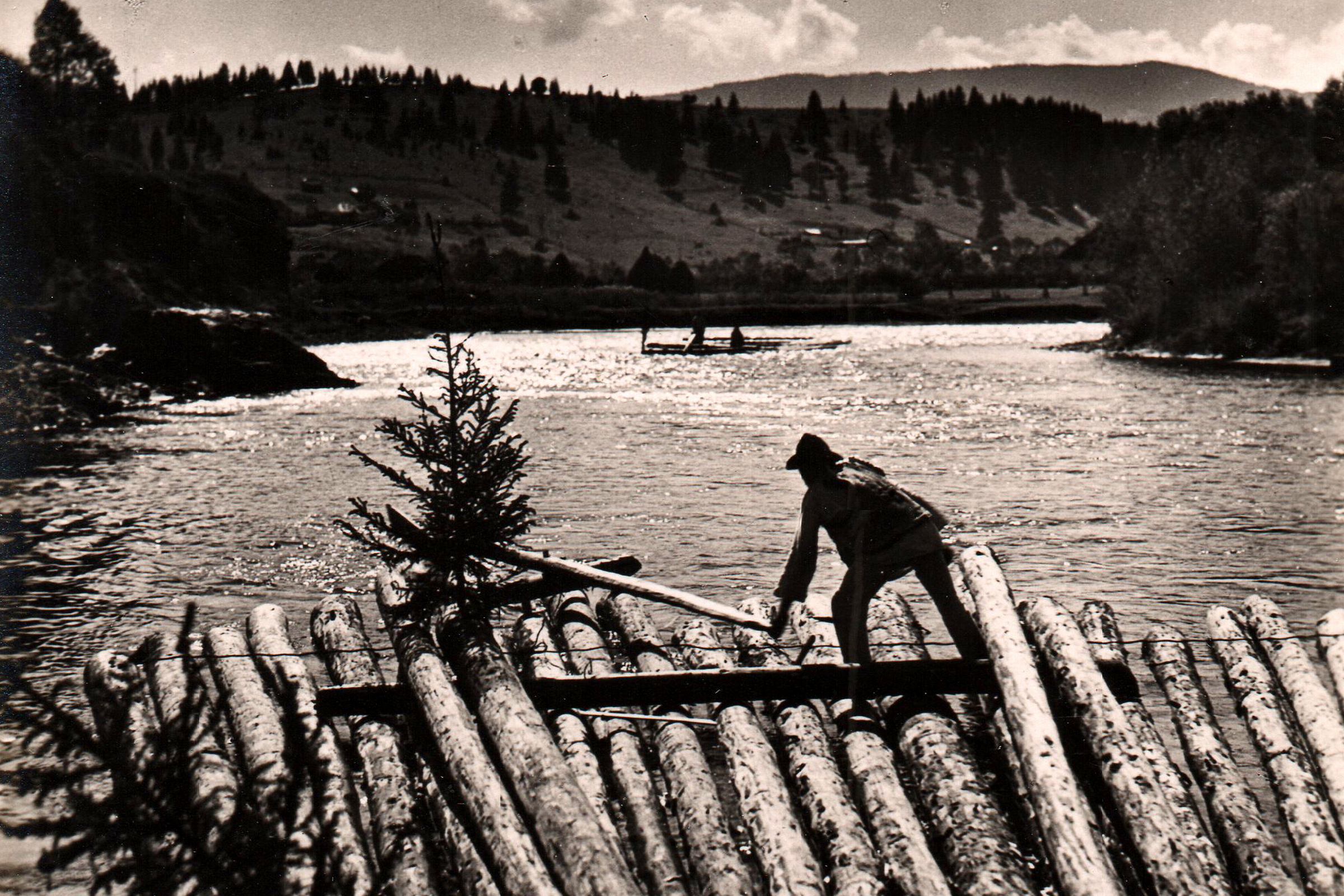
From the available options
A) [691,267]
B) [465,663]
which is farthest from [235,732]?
[691,267]

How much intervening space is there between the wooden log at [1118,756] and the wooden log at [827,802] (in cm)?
130

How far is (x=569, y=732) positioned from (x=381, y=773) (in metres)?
1.16

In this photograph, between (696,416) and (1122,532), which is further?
(696,416)

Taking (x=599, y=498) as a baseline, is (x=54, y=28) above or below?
above

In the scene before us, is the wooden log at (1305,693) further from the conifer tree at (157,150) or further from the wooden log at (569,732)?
the conifer tree at (157,150)

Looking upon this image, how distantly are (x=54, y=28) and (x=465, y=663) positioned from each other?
79.0 m

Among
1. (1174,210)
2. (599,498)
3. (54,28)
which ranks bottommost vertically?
(599,498)

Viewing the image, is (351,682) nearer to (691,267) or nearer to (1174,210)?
(1174,210)

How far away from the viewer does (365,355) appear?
214ft

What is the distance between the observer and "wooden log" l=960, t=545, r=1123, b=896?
6.01 m

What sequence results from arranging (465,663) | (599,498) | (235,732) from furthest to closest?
(599,498), (235,732), (465,663)

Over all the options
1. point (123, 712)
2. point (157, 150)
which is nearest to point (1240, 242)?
point (123, 712)

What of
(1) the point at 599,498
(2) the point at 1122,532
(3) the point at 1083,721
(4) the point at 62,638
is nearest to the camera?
(3) the point at 1083,721

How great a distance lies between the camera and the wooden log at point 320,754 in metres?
7.04
